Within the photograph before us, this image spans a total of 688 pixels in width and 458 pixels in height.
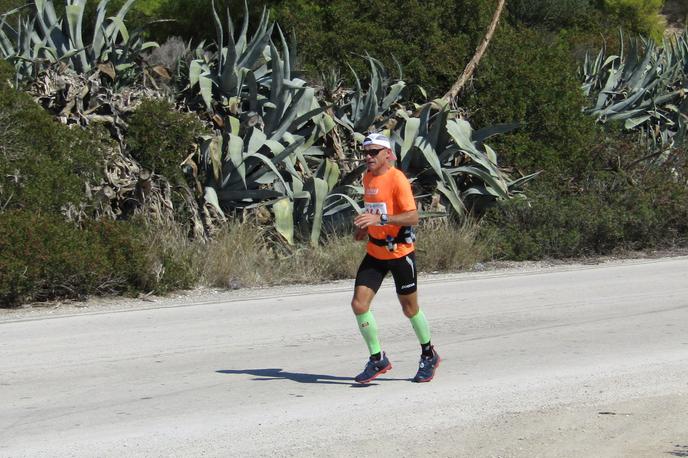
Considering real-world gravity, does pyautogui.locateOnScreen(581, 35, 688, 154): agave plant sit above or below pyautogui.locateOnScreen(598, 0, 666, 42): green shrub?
below

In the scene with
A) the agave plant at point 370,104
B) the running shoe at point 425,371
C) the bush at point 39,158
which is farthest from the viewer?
the agave plant at point 370,104

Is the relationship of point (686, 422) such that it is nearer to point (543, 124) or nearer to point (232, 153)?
point (232, 153)

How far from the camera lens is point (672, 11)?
58.9 m

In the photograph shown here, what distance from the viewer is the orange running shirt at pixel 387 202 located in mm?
8703

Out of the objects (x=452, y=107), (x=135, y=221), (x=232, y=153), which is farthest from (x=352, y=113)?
(x=135, y=221)

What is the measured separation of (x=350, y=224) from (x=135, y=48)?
4.48 meters

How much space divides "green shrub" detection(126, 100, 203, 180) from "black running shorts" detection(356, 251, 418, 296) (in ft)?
27.1

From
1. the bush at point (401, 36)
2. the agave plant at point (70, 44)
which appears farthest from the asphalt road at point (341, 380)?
the bush at point (401, 36)

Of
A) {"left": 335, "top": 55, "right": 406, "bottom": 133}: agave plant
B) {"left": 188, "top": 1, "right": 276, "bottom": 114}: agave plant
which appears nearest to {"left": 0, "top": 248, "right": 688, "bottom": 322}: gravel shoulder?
{"left": 335, "top": 55, "right": 406, "bottom": 133}: agave plant

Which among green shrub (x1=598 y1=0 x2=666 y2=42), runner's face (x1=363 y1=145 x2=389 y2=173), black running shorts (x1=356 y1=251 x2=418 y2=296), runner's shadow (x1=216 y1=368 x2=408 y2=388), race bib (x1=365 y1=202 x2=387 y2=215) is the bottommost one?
runner's shadow (x1=216 y1=368 x2=408 y2=388)

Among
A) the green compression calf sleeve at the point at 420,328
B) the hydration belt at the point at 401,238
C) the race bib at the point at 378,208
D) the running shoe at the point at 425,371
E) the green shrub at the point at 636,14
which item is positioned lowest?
the running shoe at the point at 425,371

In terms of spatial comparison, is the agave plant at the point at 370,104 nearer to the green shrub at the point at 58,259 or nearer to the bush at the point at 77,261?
the bush at the point at 77,261

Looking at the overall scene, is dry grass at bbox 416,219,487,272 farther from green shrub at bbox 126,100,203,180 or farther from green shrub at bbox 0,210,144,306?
green shrub at bbox 0,210,144,306

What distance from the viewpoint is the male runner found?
8.73m
